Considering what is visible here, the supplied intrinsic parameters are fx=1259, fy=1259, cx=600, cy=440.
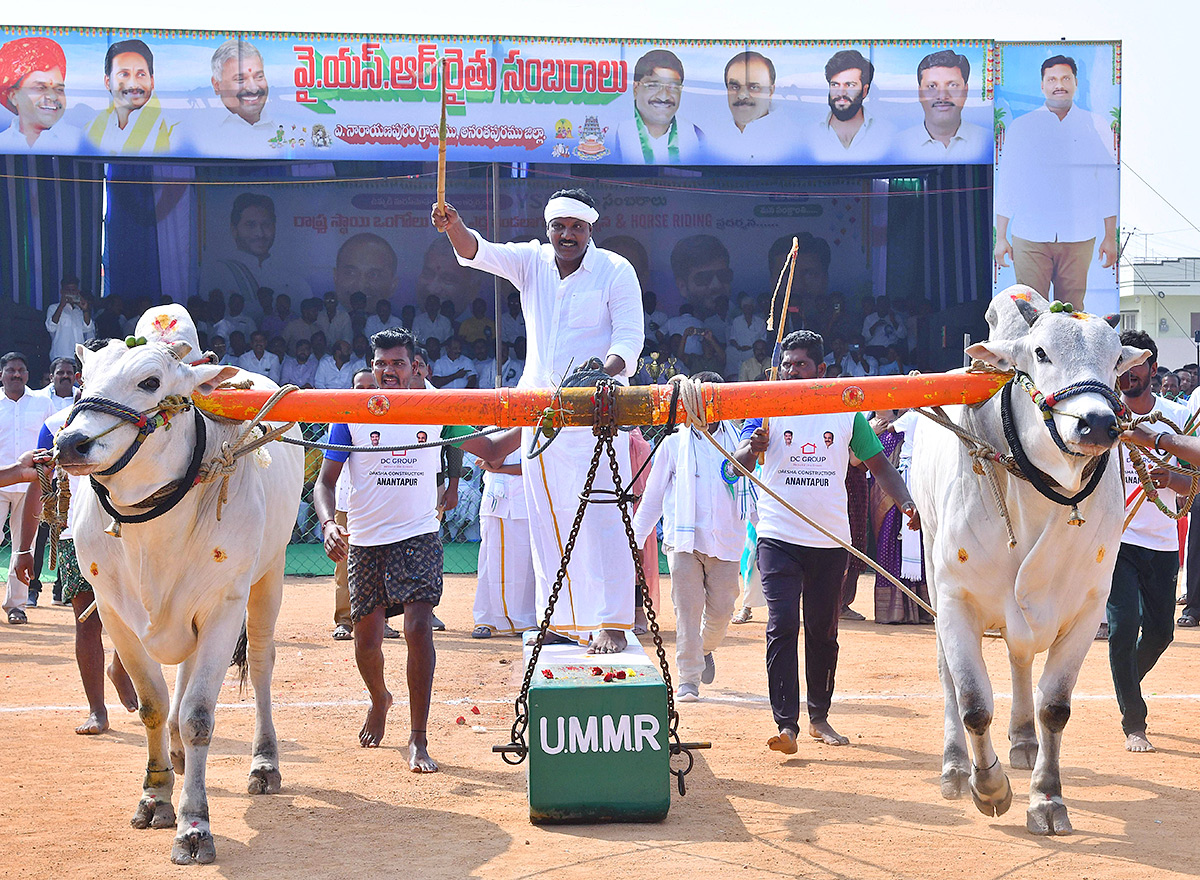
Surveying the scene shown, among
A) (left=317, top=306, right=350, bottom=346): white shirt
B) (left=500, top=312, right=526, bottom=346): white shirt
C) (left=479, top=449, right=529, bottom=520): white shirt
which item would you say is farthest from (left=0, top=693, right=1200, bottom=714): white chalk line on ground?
(left=317, top=306, right=350, bottom=346): white shirt

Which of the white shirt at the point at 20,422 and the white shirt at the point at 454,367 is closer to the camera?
the white shirt at the point at 20,422

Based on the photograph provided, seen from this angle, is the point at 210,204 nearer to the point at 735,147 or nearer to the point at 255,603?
the point at 735,147

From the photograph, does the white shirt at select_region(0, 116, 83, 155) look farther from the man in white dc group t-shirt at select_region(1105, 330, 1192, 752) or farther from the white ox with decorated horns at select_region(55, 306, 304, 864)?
the man in white dc group t-shirt at select_region(1105, 330, 1192, 752)

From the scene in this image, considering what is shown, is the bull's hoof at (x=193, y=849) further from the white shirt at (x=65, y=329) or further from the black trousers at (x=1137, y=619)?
the white shirt at (x=65, y=329)

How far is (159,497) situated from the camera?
4.74 meters

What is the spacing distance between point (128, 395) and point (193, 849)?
5.49 ft

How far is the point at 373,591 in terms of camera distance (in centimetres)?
630

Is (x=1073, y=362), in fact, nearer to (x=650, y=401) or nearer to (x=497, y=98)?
(x=650, y=401)

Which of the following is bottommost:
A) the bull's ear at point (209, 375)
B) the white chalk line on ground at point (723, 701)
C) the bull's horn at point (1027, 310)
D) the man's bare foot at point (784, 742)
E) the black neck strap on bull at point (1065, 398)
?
the white chalk line on ground at point (723, 701)

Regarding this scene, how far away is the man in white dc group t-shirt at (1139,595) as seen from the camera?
644 cm

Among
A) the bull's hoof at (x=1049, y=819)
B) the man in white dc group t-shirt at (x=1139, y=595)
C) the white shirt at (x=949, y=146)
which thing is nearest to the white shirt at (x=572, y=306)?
the man in white dc group t-shirt at (x=1139, y=595)

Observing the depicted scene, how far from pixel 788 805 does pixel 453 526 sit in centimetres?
1097

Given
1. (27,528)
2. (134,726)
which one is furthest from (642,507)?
(27,528)

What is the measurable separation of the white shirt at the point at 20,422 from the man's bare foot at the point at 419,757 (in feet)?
21.3
